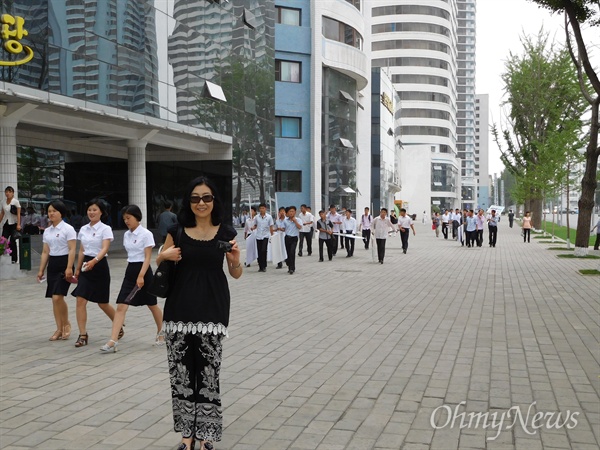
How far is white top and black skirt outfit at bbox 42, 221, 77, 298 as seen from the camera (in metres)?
7.82

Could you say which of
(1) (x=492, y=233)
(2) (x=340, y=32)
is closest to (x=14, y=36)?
(1) (x=492, y=233)

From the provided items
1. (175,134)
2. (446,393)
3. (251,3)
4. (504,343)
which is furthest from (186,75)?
(446,393)

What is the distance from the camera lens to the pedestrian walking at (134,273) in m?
7.29

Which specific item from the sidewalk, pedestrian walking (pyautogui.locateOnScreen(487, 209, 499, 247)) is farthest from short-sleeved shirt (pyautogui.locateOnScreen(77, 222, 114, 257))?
pedestrian walking (pyautogui.locateOnScreen(487, 209, 499, 247))

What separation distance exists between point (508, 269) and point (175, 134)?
1286cm

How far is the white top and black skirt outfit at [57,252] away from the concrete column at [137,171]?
1483 cm

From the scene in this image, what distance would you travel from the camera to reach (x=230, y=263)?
4.47 m

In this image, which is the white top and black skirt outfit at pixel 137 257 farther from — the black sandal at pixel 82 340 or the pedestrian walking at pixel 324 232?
the pedestrian walking at pixel 324 232

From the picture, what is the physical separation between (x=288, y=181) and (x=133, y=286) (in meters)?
31.9

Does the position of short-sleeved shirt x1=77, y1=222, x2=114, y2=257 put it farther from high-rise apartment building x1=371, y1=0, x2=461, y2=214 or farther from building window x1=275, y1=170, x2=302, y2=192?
high-rise apartment building x1=371, y1=0, x2=461, y2=214

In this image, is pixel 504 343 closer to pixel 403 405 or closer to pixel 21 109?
pixel 403 405

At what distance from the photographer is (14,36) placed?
15.6m

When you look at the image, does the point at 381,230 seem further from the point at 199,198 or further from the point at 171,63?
the point at 199,198

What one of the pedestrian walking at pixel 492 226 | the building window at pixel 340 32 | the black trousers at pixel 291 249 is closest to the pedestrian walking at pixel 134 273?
the black trousers at pixel 291 249
